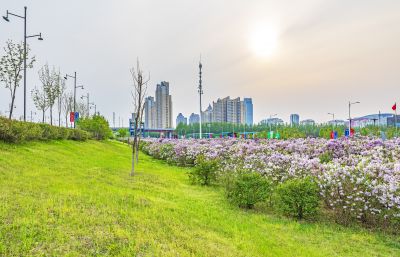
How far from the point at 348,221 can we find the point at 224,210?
2.92 metres

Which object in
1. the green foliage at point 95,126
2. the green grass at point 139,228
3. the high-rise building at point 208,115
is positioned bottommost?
the green grass at point 139,228

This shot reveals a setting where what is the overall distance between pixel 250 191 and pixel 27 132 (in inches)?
460

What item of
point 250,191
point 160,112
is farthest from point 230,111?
point 250,191

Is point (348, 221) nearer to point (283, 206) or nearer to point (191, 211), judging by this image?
point (283, 206)

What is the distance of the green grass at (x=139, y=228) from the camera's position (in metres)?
4.34

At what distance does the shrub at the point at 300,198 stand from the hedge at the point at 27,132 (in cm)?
1155

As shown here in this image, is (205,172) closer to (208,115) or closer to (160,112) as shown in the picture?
(160,112)

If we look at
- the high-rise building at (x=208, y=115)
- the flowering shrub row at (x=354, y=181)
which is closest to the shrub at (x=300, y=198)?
the flowering shrub row at (x=354, y=181)

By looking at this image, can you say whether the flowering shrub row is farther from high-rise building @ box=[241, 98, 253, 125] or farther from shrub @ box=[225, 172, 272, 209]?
high-rise building @ box=[241, 98, 253, 125]

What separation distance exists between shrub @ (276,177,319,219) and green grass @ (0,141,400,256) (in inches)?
15.7

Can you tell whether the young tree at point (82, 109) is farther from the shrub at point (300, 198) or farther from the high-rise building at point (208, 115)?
the high-rise building at point (208, 115)

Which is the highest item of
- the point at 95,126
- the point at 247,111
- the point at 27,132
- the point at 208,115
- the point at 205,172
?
the point at 247,111

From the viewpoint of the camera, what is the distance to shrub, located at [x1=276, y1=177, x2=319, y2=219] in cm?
719

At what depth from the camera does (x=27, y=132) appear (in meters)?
14.5
